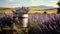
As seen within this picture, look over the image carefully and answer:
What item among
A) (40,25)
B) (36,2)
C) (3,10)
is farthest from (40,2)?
(3,10)

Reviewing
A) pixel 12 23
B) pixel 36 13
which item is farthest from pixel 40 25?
pixel 12 23

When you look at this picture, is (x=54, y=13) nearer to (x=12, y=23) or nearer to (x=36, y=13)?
(x=36, y=13)

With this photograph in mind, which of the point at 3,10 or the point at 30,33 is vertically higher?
the point at 3,10

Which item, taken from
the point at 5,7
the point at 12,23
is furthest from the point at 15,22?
the point at 5,7

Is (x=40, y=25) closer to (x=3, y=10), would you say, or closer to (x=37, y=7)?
(x=37, y=7)

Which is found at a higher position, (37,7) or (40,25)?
(37,7)
